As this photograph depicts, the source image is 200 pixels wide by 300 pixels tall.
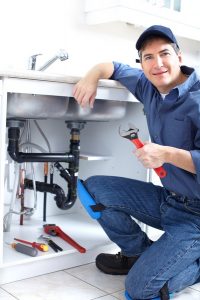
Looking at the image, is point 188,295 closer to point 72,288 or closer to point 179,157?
point 72,288

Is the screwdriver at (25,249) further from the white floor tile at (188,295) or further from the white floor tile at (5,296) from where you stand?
the white floor tile at (188,295)

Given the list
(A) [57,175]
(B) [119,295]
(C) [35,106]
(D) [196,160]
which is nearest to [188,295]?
(B) [119,295]

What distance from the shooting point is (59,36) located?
2137 mm

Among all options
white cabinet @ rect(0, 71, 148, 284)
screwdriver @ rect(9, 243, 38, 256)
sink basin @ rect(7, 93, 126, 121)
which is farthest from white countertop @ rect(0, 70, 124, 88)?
screwdriver @ rect(9, 243, 38, 256)

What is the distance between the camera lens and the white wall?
196 cm

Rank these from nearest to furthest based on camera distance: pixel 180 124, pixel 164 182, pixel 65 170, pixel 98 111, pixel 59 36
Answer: pixel 180 124 < pixel 164 182 < pixel 98 111 < pixel 65 170 < pixel 59 36

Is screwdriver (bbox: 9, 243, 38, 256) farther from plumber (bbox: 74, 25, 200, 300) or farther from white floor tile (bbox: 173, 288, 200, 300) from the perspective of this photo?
white floor tile (bbox: 173, 288, 200, 300)

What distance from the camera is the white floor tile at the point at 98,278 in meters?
1.52

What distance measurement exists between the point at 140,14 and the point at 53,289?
1.46 metres

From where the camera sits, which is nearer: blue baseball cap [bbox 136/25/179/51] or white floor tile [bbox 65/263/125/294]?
blue baseball cap [bbox 136/25/179/51]

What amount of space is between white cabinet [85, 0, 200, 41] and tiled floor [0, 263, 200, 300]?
1.25 metres

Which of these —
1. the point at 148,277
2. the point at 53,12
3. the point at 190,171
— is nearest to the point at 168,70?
the point at 190,171

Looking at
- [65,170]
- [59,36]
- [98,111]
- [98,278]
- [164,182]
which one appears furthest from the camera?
[59,36]

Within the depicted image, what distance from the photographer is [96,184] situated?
1627mm
